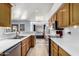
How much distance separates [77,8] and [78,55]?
0.83 m

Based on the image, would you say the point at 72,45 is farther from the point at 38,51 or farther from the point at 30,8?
the point at 30,8

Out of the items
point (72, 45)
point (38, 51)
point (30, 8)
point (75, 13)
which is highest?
point (30, 8)

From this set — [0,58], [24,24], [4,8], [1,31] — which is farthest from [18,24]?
[0,58]

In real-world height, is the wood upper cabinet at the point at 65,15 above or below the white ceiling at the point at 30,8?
below

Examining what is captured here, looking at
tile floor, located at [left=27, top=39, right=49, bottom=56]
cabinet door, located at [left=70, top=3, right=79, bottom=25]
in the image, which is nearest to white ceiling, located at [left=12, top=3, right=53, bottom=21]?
tile floor, located at [left=27, top=39, right=49, bottom=56]

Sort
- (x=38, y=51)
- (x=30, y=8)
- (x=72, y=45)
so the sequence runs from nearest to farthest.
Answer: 1. (x=72, y=45)
2. (x=38, y=51)
3. (x=30, y=8)

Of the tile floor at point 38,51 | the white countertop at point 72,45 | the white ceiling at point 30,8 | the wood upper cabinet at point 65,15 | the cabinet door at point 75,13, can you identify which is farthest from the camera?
the white ceiling at point 30,8

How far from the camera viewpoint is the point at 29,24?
16.3 meters

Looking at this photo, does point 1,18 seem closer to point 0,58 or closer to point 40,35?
point 0,58

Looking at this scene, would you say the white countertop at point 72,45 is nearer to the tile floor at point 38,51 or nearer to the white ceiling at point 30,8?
the tile floor at point 38,51

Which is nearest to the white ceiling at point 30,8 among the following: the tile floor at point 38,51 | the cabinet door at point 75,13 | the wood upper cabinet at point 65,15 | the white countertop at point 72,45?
the tile floor at point 38,51

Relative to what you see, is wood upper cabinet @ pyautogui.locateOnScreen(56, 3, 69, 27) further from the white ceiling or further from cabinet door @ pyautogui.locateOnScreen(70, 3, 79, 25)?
the white ceiling

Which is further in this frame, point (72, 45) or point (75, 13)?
point (72, 45)

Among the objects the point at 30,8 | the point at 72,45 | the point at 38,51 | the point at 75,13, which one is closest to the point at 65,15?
the point at 72,45
